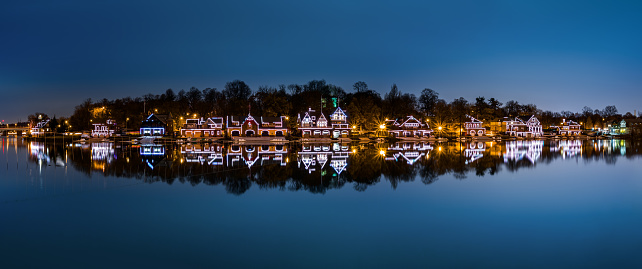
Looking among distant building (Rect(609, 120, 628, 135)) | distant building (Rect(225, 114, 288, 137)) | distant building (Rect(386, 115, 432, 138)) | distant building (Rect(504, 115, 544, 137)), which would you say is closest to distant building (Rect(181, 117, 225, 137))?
distant building (Rect(225, 114, 288, 137))

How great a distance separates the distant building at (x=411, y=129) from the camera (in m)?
76.7

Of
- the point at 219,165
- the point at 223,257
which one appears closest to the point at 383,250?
the point at 223,257

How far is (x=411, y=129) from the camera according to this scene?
76.8 metres

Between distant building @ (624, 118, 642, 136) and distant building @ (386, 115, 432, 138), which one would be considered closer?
distant building @ (386, 115, 432, 138)

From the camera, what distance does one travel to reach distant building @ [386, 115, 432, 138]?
76688 millimetres

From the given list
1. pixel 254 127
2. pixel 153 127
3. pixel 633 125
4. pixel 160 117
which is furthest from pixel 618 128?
pixel 153 127

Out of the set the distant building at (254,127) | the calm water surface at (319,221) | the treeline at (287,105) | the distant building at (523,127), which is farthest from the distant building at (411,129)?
the calm water surface at (319,221)

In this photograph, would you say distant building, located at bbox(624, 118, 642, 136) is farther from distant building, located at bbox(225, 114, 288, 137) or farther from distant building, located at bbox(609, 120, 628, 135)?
distant building, located at bbox(225, 114, 288, 137)

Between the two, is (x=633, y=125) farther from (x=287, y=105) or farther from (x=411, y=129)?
(x=287, y=105)

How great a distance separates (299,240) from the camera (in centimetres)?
1084

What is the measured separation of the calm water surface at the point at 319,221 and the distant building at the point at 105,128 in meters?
70.3

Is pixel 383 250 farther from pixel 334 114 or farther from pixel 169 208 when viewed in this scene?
pixel 334 114

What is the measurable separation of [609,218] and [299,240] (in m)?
9.97

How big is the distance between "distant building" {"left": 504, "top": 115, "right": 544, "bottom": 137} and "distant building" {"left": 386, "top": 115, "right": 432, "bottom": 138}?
27.7 metres
